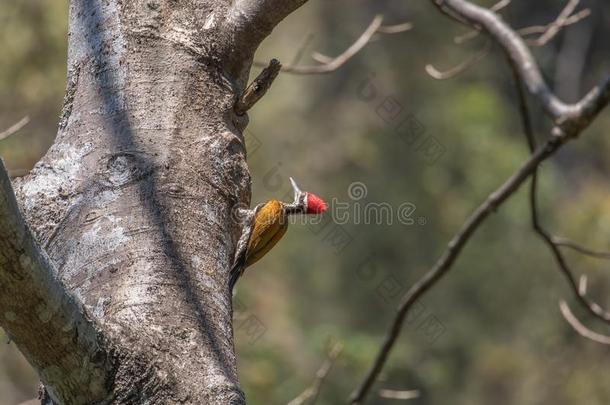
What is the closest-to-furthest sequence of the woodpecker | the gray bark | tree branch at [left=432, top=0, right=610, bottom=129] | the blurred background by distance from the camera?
the gray bark, tree branch at [left=432, top=0, right=610, bottom=129], the woodpecker, the blurred background

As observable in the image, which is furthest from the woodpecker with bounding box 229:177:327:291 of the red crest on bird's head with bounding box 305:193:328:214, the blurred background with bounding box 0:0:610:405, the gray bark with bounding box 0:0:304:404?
the blurred background with bounding box 0:0:610:405

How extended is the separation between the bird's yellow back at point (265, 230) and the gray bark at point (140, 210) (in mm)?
2199

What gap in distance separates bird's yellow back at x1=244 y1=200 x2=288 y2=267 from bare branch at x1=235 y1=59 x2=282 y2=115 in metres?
1.88

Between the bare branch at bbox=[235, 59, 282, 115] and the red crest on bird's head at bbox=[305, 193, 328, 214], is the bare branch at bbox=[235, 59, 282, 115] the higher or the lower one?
the higher one

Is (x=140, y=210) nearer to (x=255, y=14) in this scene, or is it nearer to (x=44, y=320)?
(x=44, y=320)

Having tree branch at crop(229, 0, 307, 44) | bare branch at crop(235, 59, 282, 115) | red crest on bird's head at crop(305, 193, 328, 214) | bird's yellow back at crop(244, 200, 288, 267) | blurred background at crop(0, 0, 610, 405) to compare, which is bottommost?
blurred background at crop(0, 0, 610, 405)

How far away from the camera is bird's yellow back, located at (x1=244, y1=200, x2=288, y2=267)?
4.91 metres

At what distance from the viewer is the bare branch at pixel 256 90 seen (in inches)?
106

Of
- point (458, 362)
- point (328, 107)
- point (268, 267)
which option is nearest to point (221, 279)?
point (268, 267)

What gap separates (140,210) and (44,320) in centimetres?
52

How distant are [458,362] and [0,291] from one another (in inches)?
398

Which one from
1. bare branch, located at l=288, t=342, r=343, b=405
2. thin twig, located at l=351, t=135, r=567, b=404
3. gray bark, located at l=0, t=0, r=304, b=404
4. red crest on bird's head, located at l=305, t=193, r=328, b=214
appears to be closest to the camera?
gray bark, located at l=0, t=0, r=304, b=404

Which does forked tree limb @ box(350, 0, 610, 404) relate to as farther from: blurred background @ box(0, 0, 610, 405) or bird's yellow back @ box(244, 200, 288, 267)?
blurred background @ box(0, 0, 610, 405)

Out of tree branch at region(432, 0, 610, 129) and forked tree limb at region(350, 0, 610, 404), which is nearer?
tree branch at region(432, 0, 610, 129)
